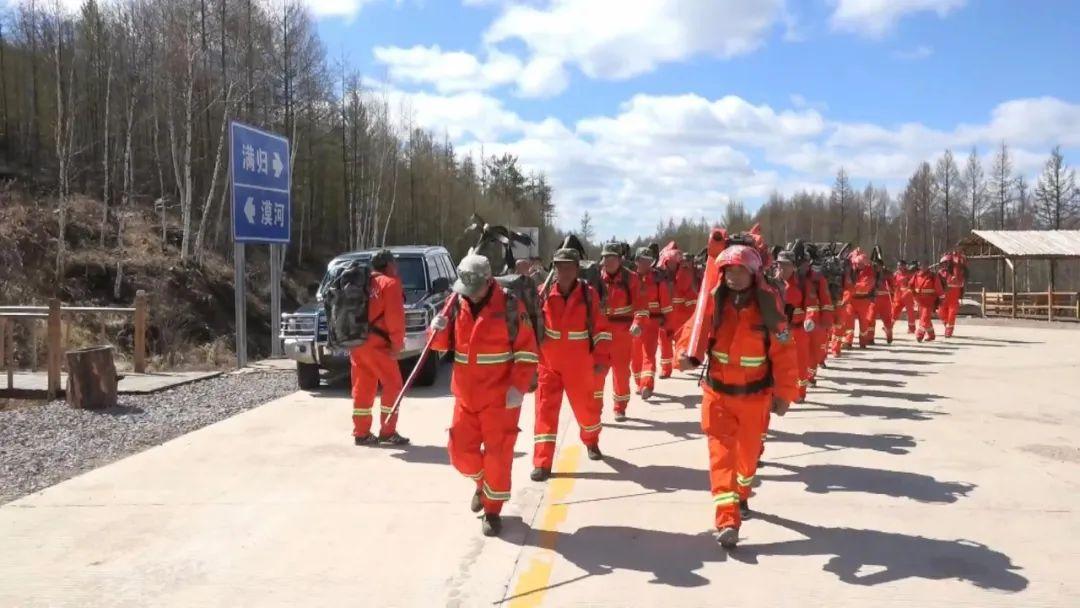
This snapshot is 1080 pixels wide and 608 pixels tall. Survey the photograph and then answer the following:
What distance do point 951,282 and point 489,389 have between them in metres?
18.6

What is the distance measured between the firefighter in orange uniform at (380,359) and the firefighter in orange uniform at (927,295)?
1567 cm

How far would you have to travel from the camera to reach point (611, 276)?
9.34m

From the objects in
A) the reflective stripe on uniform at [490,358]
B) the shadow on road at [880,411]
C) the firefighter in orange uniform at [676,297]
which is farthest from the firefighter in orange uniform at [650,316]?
the reflective stripe on uniform at [490,358]

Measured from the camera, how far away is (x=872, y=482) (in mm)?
6574

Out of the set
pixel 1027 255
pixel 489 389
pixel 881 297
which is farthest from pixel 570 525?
pixel 1027 255

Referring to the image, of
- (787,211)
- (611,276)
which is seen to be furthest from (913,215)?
(611,276)

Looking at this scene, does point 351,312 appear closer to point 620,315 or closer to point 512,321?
point 512,321

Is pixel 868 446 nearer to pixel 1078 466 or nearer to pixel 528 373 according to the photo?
pixel 1078 466

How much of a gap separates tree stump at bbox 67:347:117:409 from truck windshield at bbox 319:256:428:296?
11.9 ft

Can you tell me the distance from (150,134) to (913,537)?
43.1 metres

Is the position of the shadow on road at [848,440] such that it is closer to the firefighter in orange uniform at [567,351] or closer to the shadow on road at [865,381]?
the firefighter in orange uniform at [567,351]

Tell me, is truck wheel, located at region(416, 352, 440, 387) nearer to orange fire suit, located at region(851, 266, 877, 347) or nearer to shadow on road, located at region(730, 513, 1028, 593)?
shadow on road, located at region(730, 513, 1028, 593)

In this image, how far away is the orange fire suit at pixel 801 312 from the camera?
1008 centimetres

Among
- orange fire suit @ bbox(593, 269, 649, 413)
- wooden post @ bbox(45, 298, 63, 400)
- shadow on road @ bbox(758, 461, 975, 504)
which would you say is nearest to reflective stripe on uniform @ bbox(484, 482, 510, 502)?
shadow on road @ bbox(758, 461, 975, 504)
